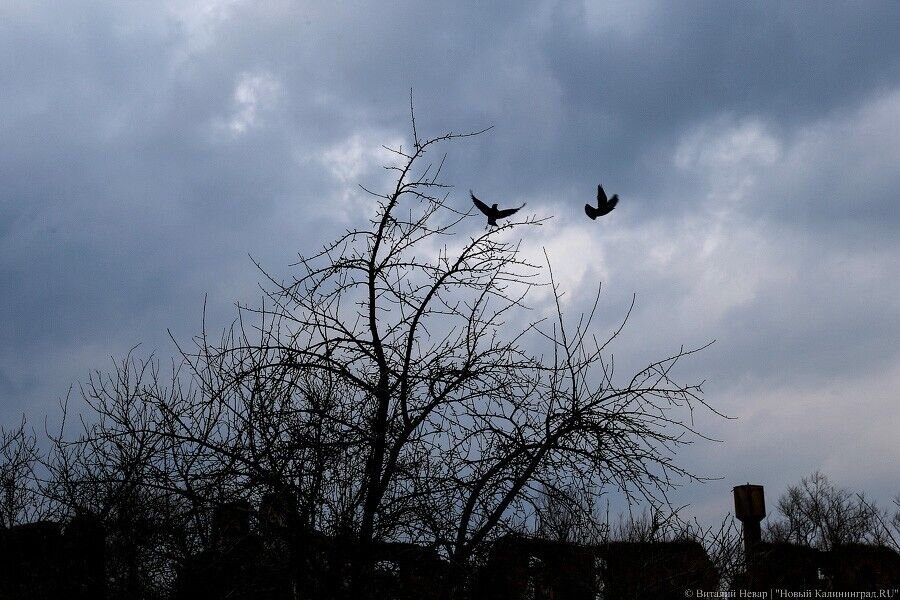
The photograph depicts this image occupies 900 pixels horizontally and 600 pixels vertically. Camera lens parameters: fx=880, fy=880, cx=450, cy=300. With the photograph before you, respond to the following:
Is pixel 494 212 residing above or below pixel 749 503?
above

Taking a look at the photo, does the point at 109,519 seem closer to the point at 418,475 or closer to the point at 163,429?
the point at 163,429

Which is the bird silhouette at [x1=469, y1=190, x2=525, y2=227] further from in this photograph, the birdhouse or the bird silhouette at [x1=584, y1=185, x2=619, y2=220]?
the birdhouse

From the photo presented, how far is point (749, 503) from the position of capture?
478 inches

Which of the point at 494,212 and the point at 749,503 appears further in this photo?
the point at 749,503

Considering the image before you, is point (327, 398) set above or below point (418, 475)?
above

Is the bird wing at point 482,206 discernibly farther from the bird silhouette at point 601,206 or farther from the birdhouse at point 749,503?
the birdhouse at point 749,503

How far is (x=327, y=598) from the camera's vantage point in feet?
18.8

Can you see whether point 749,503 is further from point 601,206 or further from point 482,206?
point 482,206

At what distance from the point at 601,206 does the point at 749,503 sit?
4.60 m

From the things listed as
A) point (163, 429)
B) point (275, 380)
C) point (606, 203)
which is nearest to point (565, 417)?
point (275, 380)

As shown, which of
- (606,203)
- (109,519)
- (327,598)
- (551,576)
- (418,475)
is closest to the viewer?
(327,598)

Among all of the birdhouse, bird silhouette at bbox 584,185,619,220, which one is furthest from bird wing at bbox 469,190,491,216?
the birdhouse

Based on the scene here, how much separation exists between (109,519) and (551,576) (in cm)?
462

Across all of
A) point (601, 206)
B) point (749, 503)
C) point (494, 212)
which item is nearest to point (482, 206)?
point (494, 212)
